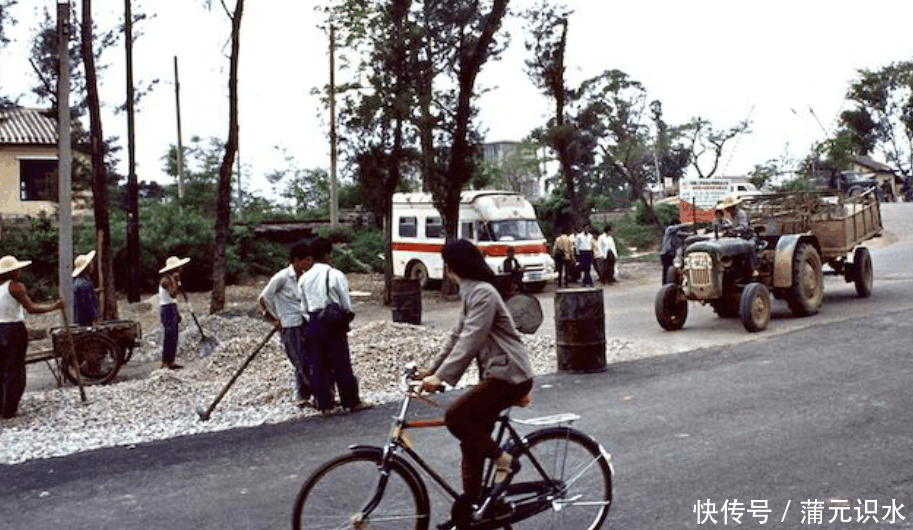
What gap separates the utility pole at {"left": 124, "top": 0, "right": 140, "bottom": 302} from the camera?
84.1 ft

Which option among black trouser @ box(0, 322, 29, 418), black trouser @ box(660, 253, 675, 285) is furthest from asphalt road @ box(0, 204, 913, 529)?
black trouser @ box(660, 253, 675, 285)

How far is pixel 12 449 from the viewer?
928 cm

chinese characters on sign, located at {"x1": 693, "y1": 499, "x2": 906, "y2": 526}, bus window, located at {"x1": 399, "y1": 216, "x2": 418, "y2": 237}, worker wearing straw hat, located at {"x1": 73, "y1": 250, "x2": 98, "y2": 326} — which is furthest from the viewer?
bus window, located at {"x1": 399, "y1": 216, "x2": 418, "y2": 237}

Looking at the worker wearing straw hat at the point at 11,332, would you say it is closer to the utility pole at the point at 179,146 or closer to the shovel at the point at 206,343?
the shovel at the point at 206,343

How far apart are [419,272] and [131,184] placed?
811 centimetres

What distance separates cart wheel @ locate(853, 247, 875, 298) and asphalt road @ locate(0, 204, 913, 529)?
6.50 meters

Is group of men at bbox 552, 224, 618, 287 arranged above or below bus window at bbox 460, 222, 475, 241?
below

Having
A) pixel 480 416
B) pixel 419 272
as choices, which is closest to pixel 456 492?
pixel 480 416

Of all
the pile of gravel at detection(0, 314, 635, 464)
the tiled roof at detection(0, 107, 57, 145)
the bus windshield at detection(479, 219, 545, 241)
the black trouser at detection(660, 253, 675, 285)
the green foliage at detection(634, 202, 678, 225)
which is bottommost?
the pile of gravel at detection(0, 314, 635, 464)

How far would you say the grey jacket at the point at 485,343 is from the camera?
5.27 m

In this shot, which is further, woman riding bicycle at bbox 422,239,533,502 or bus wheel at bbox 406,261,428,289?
bus wheel at bbox 406,261,428,289

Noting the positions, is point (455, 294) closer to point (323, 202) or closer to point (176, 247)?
point (176, 247)

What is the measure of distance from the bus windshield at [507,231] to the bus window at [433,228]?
1.23 m

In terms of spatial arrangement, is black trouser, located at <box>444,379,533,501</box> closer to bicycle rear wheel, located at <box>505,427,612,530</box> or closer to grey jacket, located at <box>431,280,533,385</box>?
grey jacket, located at <box>431,280,533,385</box>
